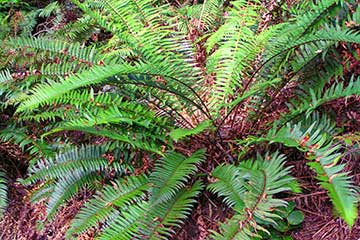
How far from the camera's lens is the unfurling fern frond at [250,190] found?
193cm

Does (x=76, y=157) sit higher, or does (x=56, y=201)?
(x=76, y=157)

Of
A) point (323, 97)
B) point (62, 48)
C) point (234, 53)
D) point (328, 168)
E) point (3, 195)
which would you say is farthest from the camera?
point (3, 195)

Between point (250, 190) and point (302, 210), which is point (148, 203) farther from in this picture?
point (302, 210)

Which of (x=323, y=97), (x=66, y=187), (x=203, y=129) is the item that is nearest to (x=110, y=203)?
(x=66, y=187)

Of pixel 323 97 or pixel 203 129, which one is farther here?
pixel 203 129

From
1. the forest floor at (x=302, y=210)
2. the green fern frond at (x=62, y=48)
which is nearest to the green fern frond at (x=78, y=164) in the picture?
the forest floor at (x=302, y=210)

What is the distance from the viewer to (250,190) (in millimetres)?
2002

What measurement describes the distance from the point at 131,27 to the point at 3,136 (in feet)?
4.78

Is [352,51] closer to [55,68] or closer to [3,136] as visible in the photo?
[55,68]

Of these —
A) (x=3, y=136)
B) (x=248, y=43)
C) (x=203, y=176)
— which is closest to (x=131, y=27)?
(x=248, y=43)

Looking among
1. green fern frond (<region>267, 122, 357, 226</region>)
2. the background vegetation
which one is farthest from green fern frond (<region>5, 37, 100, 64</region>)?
green fern frond (<region>267, 122, 357, 226</region>)

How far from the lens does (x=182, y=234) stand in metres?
2.50

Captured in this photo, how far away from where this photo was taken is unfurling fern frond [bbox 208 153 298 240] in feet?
6.33

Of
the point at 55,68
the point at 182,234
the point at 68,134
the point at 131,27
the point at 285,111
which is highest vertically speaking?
the point at 131,27
